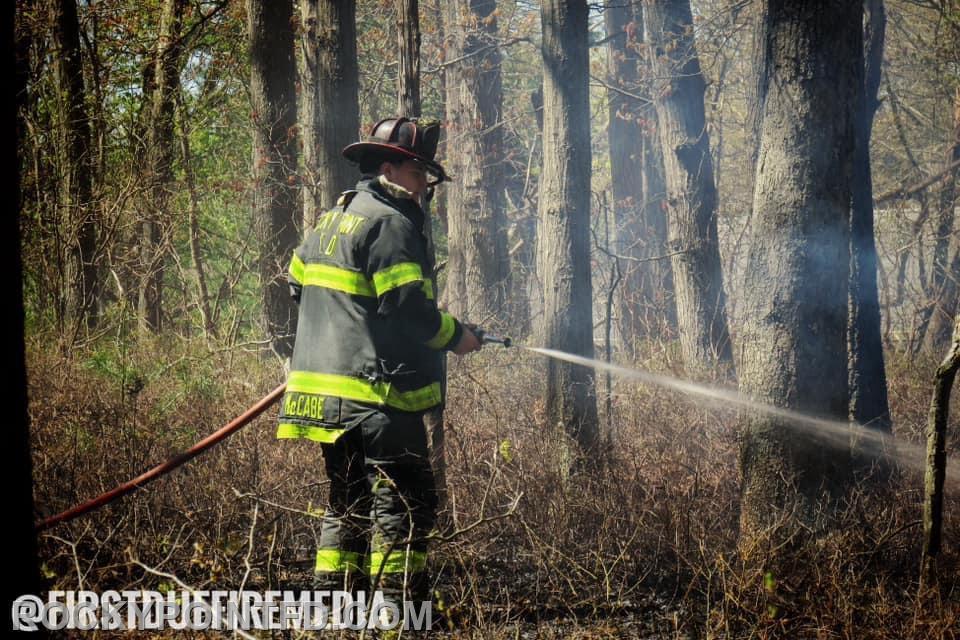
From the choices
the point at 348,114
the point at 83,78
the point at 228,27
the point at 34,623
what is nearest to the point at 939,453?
the point at 34,623

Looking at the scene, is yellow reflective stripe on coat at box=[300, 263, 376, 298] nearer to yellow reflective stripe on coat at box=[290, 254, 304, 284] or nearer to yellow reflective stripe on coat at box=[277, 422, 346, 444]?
yellow reflective stripe on coat at box=[290, 254, 304, 284]

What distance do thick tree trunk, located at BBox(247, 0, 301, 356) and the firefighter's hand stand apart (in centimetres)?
475

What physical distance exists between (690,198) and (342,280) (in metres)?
7.37

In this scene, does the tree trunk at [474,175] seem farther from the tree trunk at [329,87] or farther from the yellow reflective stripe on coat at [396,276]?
the yellow reflective stripe on coat at [396,276]

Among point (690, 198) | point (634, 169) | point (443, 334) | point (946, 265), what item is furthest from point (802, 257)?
point (634, 169)

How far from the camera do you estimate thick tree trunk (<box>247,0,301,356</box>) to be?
890 cm

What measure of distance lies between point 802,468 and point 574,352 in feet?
6.30

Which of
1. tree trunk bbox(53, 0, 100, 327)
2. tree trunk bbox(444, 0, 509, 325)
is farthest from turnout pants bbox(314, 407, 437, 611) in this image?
tree trunk bbox(444, 0, 509, 325)

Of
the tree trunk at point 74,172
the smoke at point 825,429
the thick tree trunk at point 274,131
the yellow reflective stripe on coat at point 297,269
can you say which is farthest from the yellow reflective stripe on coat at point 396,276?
the tree trunk at point 74,172

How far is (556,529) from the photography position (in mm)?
4848

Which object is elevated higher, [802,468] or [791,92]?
[791,92]

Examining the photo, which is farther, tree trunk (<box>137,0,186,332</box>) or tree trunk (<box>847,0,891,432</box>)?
tree trunk (<box>137,0,186,332</box>)

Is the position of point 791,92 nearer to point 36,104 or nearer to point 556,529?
point 556,529

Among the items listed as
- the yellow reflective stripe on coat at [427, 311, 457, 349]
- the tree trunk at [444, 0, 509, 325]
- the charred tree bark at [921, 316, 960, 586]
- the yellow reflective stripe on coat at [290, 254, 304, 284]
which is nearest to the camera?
the charred tree bark at [921, 316, 960, 586]
